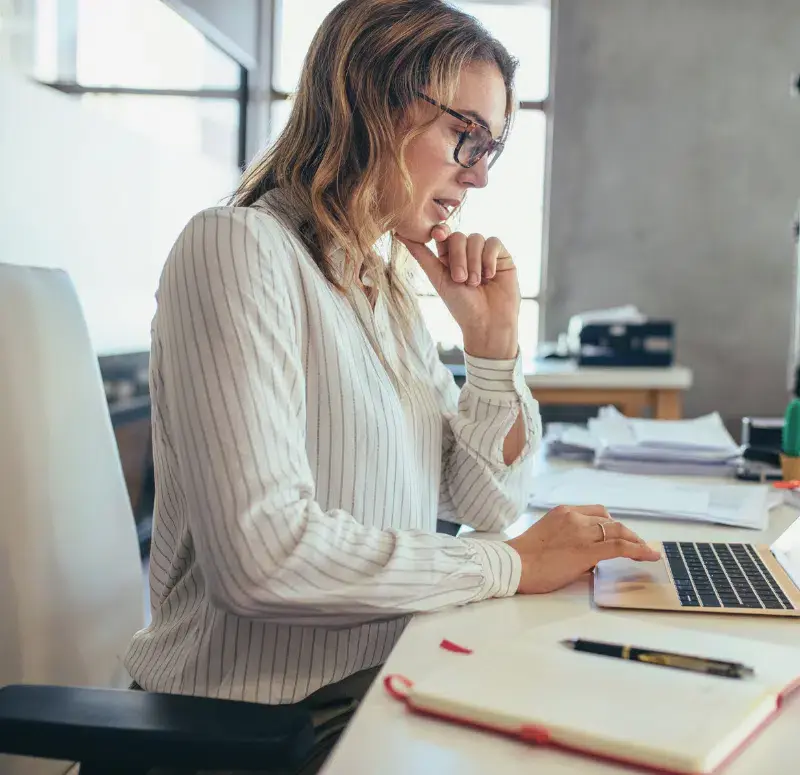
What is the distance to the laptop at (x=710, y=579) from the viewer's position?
0.85 meters

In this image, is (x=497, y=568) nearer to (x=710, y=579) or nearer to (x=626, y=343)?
(x=710, y=579)

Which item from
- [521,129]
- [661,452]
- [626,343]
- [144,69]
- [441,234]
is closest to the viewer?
[441,234]

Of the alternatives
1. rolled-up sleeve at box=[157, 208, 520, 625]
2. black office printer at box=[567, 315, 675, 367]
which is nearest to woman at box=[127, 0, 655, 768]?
rolled-up sleeve at box=[157, 208, 520, 625]

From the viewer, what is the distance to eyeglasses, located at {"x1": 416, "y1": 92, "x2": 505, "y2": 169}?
114 centimetres

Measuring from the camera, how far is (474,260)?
1.28 metres

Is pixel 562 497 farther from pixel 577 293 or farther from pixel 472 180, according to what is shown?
pixel 577 293

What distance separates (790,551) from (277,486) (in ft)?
1.99

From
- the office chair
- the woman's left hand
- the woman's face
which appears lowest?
the office chair

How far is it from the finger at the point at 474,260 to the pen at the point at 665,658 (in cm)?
68

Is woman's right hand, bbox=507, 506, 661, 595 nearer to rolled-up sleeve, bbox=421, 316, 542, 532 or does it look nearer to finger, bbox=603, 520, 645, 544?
finger, bbox=603, 520, 645, 544

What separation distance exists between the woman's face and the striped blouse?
0.15 m

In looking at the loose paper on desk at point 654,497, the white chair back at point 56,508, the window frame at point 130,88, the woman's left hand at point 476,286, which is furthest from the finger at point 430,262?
the window frame at point 130,88

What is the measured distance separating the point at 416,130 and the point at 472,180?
14 centimetres

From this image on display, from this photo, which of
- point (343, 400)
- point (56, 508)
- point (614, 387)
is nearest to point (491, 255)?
point (343, 400)
